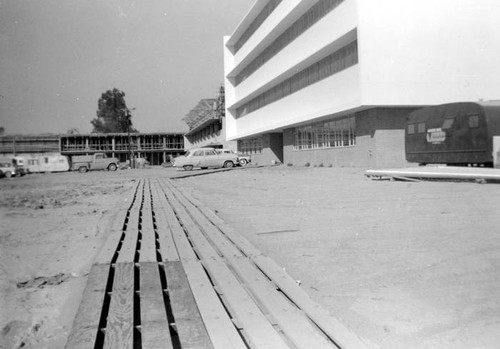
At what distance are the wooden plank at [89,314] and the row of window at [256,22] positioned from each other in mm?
32750

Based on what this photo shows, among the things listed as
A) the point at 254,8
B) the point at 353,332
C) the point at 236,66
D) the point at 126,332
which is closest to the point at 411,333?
the point at 353,332

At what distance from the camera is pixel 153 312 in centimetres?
313

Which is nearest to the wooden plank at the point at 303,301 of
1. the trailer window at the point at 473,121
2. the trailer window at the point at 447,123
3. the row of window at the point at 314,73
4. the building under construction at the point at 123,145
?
the trailer window at the point at 473,121

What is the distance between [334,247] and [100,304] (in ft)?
9.66

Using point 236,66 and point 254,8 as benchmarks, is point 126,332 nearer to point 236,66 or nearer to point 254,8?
point 254,8

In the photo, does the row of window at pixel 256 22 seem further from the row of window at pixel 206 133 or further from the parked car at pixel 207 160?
the row of window at pixel 206 133

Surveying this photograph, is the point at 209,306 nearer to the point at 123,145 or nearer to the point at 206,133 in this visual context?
the point at 206,133

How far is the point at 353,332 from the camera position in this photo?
286 centimetres

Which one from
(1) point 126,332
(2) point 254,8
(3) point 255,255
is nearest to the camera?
(1) point 126,332

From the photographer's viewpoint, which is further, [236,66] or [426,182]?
[236,66]

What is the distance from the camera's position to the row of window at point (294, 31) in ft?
86.7

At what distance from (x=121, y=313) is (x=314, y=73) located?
90.1ft

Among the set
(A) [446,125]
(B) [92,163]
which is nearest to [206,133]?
(B) [92,163]

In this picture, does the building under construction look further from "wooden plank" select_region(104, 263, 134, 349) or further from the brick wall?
"wooden plank" select_region(104, 263, 134, 349)
